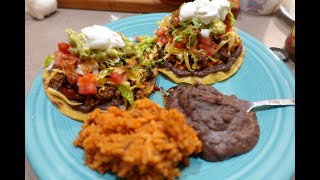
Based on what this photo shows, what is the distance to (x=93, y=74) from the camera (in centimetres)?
261

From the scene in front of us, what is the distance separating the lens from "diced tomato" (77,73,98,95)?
2.57 metres

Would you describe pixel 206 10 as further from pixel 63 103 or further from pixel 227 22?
pixel 63 103

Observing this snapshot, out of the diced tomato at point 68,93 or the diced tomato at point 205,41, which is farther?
the diced tomato at point 205,41

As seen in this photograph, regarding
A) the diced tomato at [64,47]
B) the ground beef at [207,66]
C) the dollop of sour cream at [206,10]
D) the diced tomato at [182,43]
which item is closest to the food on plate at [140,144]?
the diced tomato at [64,47]

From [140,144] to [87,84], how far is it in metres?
0.89

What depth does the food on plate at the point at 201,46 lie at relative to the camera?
2.94m

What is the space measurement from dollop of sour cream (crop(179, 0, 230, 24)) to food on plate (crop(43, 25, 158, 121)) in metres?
0.59

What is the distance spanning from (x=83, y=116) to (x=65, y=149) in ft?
1.20

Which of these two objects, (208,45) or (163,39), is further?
(163,39)

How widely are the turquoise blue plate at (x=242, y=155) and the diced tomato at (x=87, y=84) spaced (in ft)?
0.85

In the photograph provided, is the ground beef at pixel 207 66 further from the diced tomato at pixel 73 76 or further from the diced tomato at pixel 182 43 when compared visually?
the diced tomato at pixel 73 76

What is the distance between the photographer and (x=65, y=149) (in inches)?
92.0

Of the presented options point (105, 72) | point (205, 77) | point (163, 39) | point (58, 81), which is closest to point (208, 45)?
point (205, 77)

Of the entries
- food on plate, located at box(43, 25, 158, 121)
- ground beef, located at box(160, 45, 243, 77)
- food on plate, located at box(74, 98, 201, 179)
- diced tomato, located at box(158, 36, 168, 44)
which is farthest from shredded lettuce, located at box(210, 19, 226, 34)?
food on plate, located at box(74, 98, 201, 179)
